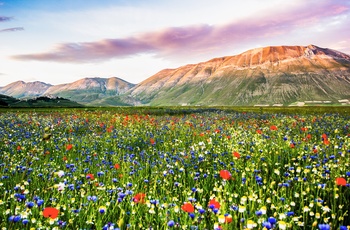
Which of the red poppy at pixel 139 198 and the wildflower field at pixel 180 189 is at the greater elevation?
the red poppy at pixel 139 198

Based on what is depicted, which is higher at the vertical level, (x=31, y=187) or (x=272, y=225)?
(x=272, y=225)

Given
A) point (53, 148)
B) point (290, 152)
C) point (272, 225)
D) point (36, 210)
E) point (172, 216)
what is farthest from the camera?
point (53, 148)

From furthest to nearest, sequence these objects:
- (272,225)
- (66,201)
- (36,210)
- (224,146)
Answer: (224,146) < (66,201) < (36,210) < (272,225)

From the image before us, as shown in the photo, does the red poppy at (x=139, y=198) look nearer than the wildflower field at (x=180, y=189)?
No

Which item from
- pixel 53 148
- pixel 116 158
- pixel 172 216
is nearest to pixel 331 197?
pixel 172 216

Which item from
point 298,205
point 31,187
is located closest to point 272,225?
point 298,205

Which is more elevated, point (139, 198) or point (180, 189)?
point (139, 198)

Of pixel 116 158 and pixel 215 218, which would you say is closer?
pixel 215 218

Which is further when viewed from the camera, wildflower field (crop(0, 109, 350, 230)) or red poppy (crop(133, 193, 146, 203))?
red poppy (crop(133, 193, 146, 203))

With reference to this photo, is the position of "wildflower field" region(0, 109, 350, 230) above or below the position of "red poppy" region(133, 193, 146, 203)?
below

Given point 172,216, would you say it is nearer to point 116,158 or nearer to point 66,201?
point 66,201

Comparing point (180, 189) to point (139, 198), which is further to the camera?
point (180, 189)

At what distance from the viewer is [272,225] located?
3037mm

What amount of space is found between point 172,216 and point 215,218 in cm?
63
